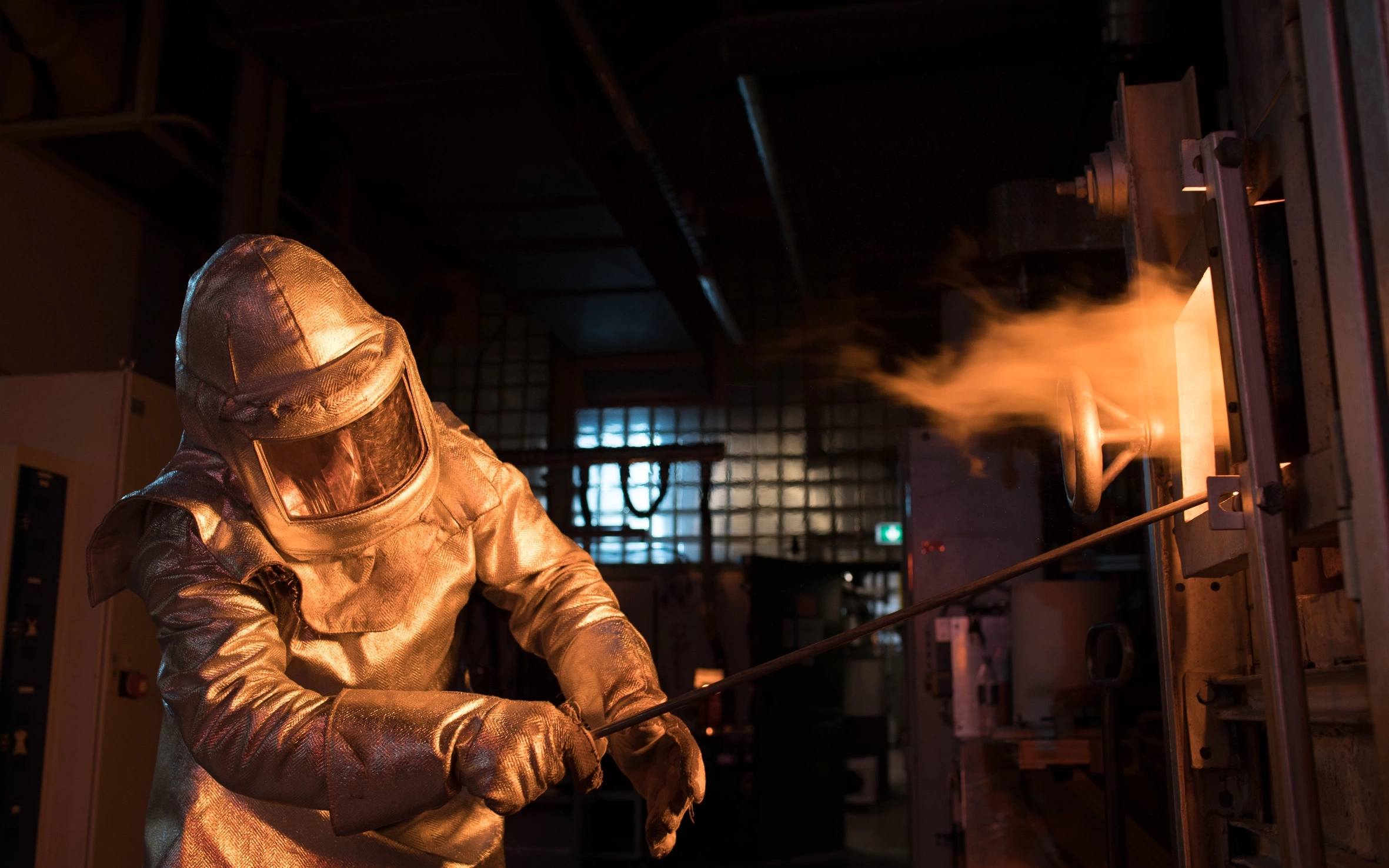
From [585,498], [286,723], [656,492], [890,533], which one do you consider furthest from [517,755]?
[890,533]

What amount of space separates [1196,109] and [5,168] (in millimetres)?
4705

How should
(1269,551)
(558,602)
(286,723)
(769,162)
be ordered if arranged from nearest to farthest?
(1269,551) → (286,723) → (558,602) → (769,162)

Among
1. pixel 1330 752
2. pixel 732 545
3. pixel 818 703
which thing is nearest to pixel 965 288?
pixel 732 545

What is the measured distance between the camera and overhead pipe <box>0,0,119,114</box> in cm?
387

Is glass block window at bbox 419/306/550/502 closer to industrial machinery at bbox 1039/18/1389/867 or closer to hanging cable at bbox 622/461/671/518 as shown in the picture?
hanging cable at bbox 622/461/671/518

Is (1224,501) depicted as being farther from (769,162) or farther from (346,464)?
(769,162)

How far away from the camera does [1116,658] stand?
2.16m

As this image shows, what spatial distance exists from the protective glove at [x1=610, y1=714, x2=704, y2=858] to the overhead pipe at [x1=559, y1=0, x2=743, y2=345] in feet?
10.5

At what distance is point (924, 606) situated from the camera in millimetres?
1256

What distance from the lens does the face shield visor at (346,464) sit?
→ 1531 millimetres

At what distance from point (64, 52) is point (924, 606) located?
4253 millimetres

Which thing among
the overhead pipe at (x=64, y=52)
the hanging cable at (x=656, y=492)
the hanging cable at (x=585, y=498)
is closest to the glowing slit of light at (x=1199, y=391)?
the overhead pipe at (x=64, y=52)

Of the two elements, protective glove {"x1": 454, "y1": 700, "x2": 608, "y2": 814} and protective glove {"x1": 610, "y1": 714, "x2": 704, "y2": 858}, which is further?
protective glove {"x1": 610, "y1": 714, "x2": 704, "y2": 858}

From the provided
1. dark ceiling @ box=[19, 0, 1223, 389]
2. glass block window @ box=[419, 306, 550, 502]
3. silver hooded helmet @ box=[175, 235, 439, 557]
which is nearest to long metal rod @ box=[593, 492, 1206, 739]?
silver hooded helmet @ box=[175, 235, 439, 557]
